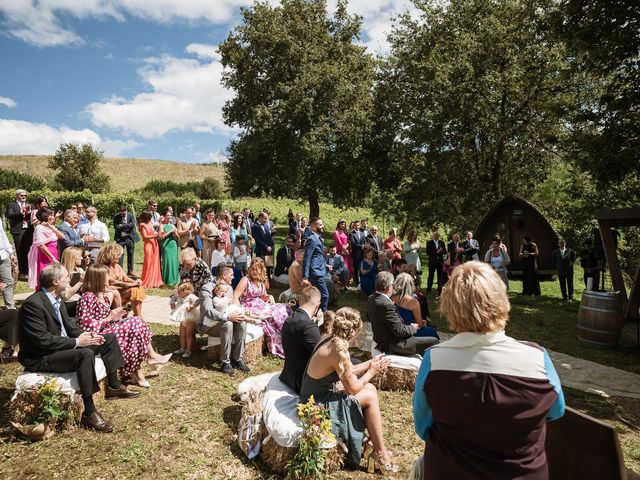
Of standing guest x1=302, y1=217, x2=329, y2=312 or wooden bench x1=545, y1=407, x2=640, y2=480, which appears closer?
wooden bench x1=545, y1=407, x2=640, y2=480

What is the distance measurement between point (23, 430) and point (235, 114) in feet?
79.1

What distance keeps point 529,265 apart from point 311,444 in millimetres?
10799

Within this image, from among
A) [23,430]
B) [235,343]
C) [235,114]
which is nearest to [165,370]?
[235,343]

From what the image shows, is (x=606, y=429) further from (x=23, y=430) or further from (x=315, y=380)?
(x=23, y=430)

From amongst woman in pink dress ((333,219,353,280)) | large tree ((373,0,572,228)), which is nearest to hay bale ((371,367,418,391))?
woman in pink dress ((333,219,353,280))

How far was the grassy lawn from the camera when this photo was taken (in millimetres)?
3762

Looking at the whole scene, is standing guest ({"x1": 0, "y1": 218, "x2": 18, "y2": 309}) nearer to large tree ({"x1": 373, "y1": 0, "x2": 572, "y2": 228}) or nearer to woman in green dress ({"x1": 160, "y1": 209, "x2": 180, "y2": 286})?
woman in green dress ({"x1": 160, "y1": 209, "x2": 180, "y2": 286})

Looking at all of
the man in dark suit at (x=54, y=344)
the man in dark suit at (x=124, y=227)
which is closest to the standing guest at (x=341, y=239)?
the man in dark suit at (x=124, y=227)

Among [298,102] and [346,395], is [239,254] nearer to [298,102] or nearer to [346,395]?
[346,395]

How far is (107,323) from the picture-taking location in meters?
5.30

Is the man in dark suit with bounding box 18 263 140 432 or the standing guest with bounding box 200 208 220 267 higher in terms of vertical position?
the standing guest with bounding box 200 208 220 267

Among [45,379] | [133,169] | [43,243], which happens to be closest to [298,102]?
[43,243]

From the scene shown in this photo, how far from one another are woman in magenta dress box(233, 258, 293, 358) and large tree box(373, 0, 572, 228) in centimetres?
1365

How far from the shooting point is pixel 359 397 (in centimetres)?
387
